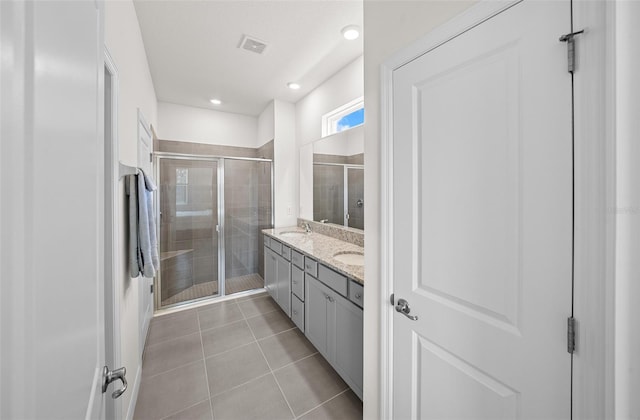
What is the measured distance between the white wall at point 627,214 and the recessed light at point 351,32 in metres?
1.71

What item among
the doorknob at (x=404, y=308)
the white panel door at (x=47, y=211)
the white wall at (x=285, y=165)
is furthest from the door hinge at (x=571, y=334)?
the white wall at (x=285, y=165)

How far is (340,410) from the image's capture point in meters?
1.60

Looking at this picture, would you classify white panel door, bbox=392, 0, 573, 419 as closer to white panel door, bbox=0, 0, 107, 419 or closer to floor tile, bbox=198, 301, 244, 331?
white panel door, bbox=0, 0, 107, 419

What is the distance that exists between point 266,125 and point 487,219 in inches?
136

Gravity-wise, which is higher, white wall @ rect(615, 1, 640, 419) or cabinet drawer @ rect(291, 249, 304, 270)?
white wall @ rect(615, 1, 640, 419)

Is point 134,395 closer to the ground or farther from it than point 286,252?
closer to the ground

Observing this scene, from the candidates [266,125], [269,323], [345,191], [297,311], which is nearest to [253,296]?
[269,323]

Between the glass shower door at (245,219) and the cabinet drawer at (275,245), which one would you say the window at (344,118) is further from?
the cabinet drawer at (275,245)

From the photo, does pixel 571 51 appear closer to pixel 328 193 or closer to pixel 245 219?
pixel 328 193

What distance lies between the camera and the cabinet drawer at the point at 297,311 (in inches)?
90.4

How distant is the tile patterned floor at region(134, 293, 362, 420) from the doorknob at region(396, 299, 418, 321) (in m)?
0.98

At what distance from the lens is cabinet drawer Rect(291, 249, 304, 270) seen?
225 centimetres

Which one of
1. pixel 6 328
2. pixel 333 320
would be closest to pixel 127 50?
pixel 6 328

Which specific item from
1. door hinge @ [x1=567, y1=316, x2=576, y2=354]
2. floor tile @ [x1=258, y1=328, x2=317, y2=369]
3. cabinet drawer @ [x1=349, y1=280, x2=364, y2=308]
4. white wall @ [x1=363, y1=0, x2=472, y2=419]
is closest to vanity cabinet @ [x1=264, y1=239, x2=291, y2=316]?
floor tile @ [x1=258, y1=328, x2=317, y2=369]
